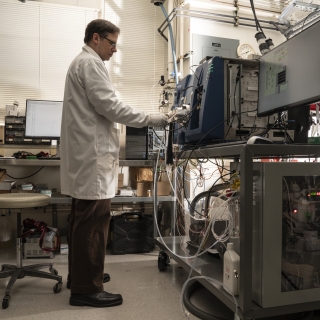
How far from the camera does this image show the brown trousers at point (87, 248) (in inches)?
68.0

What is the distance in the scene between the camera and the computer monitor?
1384mm

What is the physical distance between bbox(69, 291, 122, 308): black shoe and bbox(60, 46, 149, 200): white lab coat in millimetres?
543

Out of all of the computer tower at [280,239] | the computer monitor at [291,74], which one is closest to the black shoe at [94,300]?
the computer tower at [280,239]

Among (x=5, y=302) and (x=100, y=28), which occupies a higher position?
(x=100, y=28)

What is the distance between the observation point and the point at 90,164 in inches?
67.2

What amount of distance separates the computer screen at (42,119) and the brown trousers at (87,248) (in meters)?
1.36

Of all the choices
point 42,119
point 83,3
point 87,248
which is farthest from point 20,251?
point 83,3

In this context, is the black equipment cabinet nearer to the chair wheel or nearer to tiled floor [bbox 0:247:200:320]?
tiled floor [bbox 0:247:200:320]

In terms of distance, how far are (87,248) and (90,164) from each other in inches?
18.0

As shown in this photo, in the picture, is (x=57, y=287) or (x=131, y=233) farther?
(x=131, y=233)

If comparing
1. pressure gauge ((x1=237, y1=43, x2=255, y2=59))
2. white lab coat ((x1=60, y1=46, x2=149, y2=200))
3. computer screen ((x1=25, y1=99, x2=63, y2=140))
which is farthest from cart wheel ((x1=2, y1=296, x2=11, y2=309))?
pressure gauge ((x1=237, y1=43, x2=255, y2=59))

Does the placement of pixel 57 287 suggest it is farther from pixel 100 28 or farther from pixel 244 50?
pixel 244 50

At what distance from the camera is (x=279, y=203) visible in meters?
1.30

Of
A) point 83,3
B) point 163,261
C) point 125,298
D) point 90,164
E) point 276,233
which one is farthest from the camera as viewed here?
point 83,3
